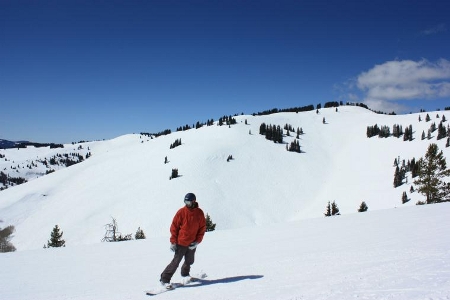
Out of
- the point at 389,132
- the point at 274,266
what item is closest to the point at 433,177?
the point at 274,266

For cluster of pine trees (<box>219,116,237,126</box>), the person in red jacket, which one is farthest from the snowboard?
cluster of pine trees (<box>219,116,237,126</box>)

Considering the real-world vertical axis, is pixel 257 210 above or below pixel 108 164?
below

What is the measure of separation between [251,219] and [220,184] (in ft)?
55.9

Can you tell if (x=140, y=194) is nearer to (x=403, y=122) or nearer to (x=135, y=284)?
(x=135, y=284)

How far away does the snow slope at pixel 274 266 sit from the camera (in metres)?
6.66

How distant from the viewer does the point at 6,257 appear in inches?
574

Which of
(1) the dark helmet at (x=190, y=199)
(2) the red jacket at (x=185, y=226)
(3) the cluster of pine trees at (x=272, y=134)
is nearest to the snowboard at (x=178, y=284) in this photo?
(2) the red jacket at (x=185, y=226)

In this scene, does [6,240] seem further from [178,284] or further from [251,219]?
[178,284]

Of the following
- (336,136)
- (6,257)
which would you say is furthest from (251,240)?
(336,136)

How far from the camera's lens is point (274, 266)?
9.76 m

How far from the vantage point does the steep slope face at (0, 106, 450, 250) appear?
68.0 meters

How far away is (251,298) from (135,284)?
4316mm

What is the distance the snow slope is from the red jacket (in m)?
1.30

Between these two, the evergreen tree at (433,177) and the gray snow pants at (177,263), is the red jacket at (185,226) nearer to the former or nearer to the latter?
the gray snow pants at (177,263)
